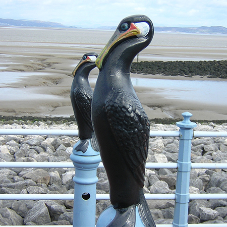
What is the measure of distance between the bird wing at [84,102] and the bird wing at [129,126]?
1109 millimetres

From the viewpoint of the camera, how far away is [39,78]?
15250 mm

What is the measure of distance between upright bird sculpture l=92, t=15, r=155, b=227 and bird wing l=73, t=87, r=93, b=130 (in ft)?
3.58

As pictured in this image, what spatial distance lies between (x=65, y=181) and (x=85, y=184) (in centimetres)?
230

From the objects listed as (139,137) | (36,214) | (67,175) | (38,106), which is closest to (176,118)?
(38,106)

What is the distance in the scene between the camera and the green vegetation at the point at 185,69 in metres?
18.6

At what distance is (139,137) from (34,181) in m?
3.50

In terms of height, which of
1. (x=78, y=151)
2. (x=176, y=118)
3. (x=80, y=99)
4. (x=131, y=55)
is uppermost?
(x=131, y=55)

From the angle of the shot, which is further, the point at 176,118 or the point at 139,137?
the point at 176,118

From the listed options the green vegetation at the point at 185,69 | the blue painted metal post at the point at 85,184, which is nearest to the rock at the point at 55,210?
the blue painted metal post at the point at 85,184

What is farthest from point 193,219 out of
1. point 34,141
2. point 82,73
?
point 34,141

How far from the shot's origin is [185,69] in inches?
763

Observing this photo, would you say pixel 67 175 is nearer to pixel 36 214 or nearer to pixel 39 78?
pixel 36 214

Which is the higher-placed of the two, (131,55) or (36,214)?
(131,55)

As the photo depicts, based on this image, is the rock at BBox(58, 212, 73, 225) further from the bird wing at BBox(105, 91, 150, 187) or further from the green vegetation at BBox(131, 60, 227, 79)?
the green vegetation at BBox(131, 60, 227, 79)
